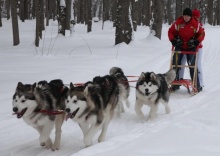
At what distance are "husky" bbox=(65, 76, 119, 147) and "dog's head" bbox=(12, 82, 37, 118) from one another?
1.57ft

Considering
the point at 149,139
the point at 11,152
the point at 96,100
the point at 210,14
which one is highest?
the point at 210,14

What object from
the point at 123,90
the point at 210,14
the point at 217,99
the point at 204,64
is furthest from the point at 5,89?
the point at 210,14

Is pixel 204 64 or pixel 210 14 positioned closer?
pixel 204 64

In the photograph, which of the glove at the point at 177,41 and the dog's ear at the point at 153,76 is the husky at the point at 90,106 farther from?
the glove at the point at 177,41

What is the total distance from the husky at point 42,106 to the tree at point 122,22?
34.2 feet

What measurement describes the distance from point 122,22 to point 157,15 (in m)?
3.38

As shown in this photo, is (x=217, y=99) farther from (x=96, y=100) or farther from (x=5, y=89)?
(x=5, y=89)

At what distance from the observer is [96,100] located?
430cm

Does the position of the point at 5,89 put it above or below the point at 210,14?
below

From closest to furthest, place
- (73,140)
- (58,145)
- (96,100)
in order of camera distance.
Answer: (96,100) → (58,145) → (73,140)

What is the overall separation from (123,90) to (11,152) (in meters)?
2.25

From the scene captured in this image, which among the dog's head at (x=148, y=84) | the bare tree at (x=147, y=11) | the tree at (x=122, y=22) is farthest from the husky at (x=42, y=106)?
the bare tree at (x=147, y=11)

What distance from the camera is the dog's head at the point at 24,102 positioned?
4.08 meters

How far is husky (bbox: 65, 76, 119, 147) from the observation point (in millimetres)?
4074
